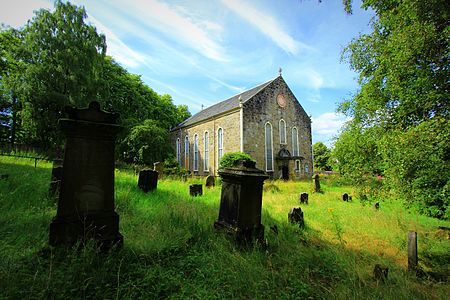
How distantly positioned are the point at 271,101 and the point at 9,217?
67.8 ft

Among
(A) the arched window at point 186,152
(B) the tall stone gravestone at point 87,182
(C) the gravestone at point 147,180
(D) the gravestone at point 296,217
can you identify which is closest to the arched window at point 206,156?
(A) the arched window at point 186,152

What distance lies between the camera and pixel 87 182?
10.5 feet

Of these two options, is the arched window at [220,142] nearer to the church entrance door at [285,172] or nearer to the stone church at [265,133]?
the stone church at [265,133]

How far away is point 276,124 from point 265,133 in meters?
1.78

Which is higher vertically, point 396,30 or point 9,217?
point 396,30

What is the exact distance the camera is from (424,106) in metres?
5.53

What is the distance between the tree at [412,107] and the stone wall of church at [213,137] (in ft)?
44.4

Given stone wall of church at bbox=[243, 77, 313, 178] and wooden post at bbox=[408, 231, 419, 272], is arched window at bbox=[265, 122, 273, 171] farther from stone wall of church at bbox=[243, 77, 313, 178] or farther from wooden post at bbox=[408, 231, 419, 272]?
wooden post at bbox=[408, 231, 419, 272]

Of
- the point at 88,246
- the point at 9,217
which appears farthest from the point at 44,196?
the point at 88,246

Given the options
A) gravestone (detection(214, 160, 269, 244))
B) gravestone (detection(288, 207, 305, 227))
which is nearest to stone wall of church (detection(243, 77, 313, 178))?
gravestone (detection(288, 207, 305, 227))

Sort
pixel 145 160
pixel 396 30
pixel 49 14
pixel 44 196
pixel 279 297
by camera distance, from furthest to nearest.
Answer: pixel 145 160 → pixel 49 14 → pixel 396 30 → pixel 44 196 → pixel 279 297

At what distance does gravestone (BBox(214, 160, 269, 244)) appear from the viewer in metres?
3.97

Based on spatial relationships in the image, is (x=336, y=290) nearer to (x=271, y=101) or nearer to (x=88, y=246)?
(x=88, y=246)

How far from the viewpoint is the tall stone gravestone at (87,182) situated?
3045 mm
